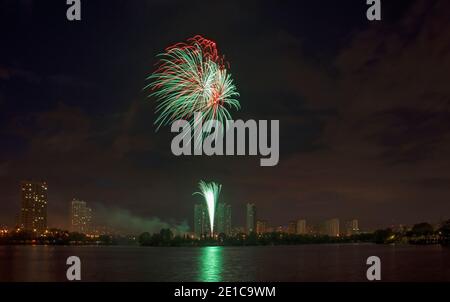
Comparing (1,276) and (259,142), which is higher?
(259,142)

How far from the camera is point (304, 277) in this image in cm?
6397

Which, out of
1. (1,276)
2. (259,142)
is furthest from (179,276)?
(259,142)
